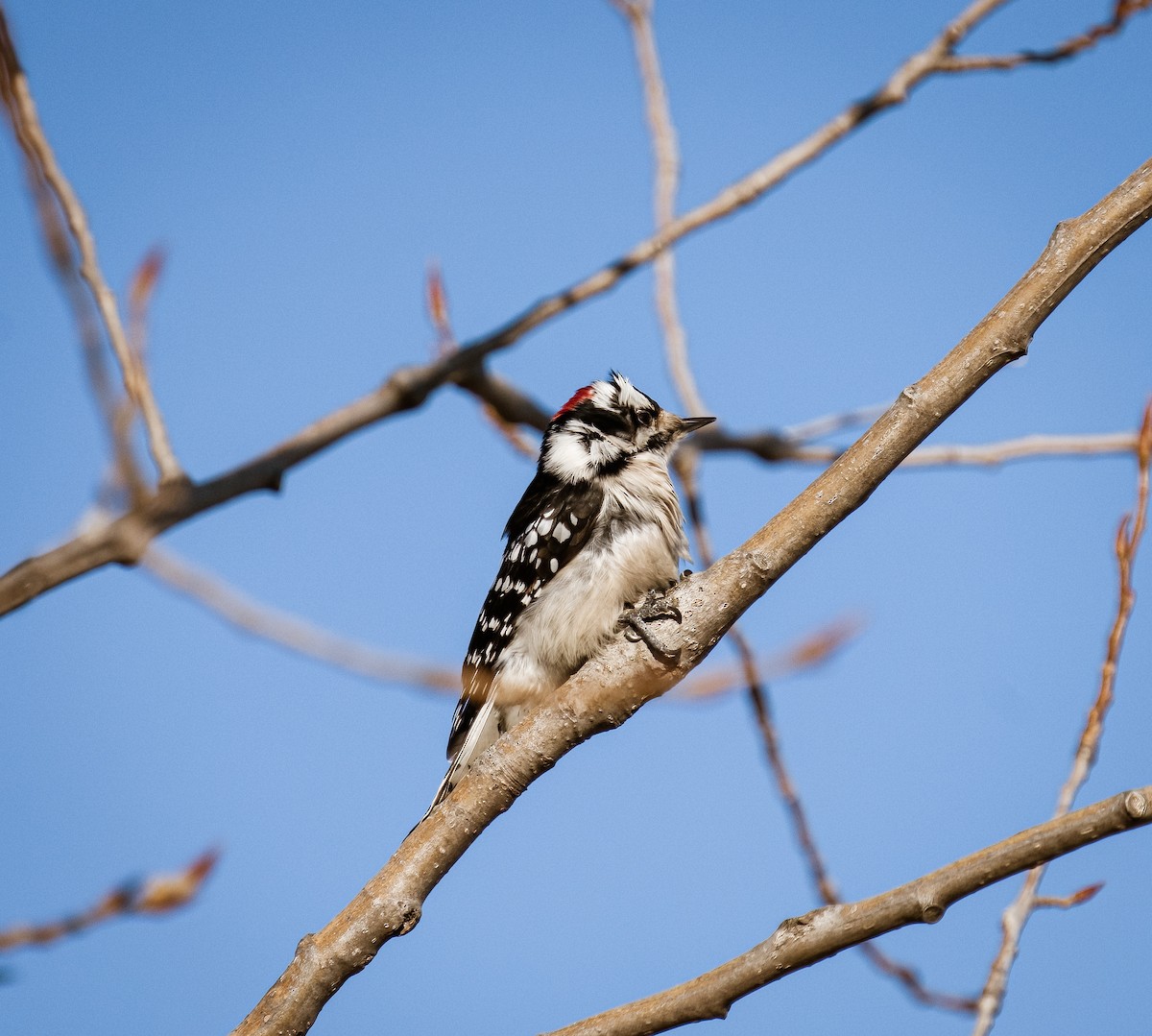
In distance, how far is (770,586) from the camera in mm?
2514

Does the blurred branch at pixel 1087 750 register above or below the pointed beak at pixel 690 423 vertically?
below

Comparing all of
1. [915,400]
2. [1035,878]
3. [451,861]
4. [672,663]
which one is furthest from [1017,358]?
[451,861]

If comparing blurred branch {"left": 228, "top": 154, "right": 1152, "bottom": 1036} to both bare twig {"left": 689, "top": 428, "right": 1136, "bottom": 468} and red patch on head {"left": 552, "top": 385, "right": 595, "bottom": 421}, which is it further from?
red patch on head {"left": 552, "top": 385, "right": 595, "bottom": 421}

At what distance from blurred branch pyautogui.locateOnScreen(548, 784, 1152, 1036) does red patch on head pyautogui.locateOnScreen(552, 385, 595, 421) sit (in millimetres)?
3219

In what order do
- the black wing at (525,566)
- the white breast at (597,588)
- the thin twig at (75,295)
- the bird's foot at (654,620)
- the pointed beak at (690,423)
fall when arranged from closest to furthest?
the thin twig at (75,295) < the bird's foot at (654,620) < the white breast at (597,588) < the black wing at (525,566) < the pointed beak at (690,423)

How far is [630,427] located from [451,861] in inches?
99.0

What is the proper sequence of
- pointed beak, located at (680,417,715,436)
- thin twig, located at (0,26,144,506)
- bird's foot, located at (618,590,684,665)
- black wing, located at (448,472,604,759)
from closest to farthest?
thin twig, located at (0,26,144,506)
bird's foot, located at (618,590,684,665)
black wing, located at (448,472,604,759)
pointed beak, located at (680,417,715,436)

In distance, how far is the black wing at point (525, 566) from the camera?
4.14 m

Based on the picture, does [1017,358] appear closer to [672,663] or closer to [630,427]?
[672,663]

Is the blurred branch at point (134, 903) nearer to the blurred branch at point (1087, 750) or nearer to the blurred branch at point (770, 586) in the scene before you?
the blurred branch at point (770, 586)

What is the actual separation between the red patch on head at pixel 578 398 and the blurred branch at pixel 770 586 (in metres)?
2.44

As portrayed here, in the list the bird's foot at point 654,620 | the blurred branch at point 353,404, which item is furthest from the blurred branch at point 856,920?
the blurred branch at point 353,404

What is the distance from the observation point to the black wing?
163 inches

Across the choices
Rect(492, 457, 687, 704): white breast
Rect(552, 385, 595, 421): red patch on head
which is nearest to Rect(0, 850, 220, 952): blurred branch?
Rect(492, 457, 687, 704): white breast
